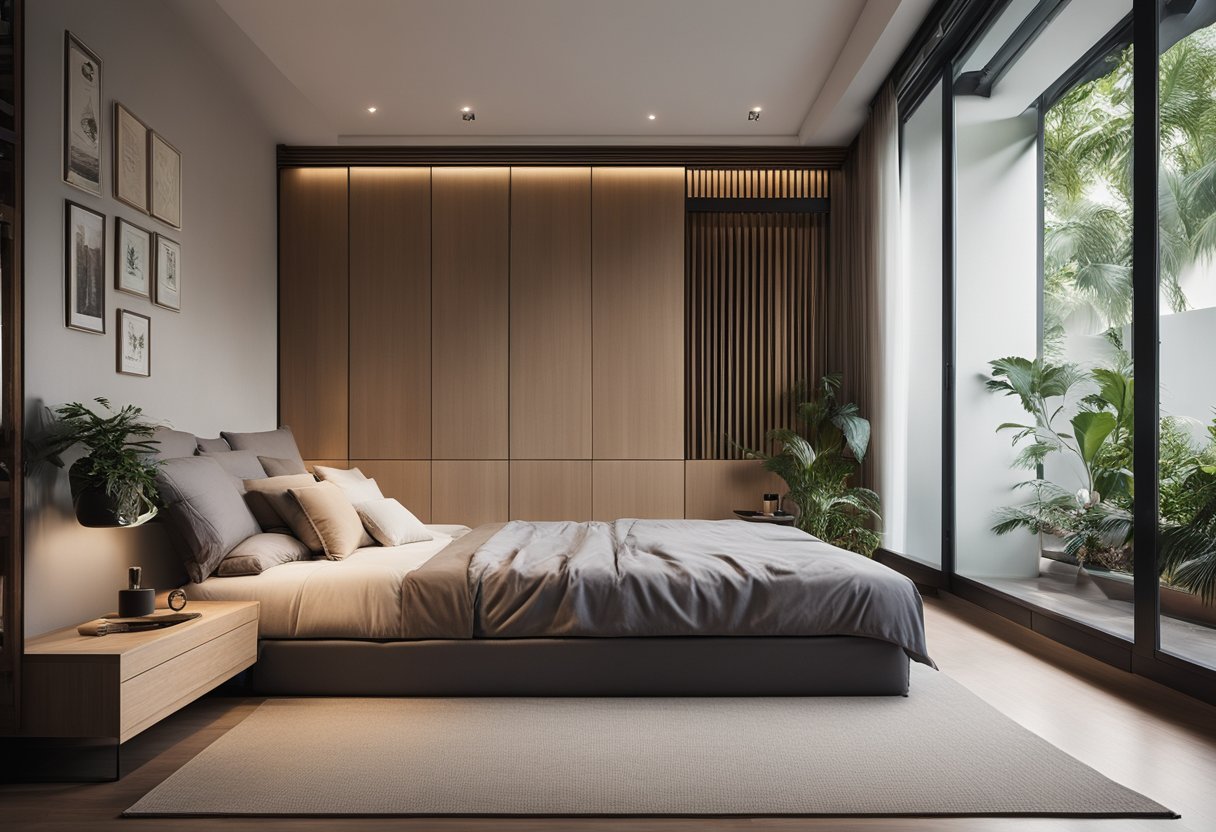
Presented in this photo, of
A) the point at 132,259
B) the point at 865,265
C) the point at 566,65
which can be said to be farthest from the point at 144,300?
the point at 865,265

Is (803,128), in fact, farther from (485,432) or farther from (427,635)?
(427,635)

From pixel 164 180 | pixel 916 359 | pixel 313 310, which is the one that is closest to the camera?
pixel 164 180

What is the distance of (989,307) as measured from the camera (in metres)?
4.22

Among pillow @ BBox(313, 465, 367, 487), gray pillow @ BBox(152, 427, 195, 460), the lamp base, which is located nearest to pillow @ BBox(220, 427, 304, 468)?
pillow @ BBox(313, 465, 367, 487)

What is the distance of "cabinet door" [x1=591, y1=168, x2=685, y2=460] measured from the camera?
5949 mm

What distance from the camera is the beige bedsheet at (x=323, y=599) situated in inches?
116

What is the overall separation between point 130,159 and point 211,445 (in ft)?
4.53

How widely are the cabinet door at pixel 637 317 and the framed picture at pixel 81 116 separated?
11.0 feet

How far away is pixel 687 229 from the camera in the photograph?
609 centimetres

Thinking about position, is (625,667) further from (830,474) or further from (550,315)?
(550,315)

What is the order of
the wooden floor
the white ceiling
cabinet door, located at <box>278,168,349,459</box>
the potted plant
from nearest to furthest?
the wooden floor < the potted plant < the white ceiling < cabinet door, located at <box>278,168,349,459</box>

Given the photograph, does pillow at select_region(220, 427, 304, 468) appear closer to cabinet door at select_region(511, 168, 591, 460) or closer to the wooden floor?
the wooden floor

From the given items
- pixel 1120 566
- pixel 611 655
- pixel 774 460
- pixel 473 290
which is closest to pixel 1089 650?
pixel 1120 566

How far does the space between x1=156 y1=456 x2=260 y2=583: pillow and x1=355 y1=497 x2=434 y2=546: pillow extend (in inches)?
26.0
